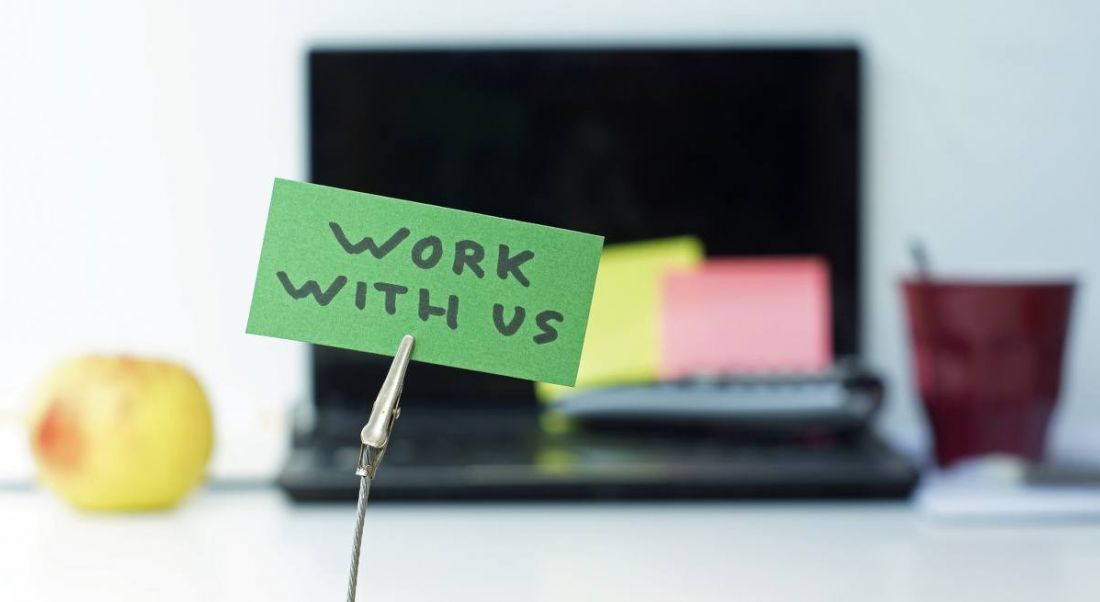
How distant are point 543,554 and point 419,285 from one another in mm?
271

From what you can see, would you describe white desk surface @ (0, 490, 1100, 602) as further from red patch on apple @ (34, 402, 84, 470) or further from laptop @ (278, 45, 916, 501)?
Result: laptop @ (278, 45, 916, 501)

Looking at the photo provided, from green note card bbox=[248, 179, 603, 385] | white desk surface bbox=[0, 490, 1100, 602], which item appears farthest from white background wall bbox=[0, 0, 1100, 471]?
green note card bbox=[248, 179, 603, 385]

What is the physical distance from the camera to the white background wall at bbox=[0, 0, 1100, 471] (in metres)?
1.06

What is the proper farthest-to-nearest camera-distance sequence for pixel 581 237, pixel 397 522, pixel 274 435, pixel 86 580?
pixel 274 435
pixel 397 522
pixel 86 580
pixel 581 237

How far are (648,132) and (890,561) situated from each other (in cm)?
52

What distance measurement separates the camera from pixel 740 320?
3.38 ft

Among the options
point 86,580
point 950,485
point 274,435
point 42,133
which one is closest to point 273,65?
point 42,133

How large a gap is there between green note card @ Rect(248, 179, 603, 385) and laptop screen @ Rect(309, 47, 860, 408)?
606 millimetres

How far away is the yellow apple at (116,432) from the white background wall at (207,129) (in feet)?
1.03

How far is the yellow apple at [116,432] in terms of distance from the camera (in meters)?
0.74

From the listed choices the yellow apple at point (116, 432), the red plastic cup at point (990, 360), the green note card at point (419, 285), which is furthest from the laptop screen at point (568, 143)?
the green note card at point (419, 285)

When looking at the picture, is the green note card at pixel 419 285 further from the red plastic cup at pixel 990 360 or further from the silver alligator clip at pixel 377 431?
the red plastic cup at pixel 990 360

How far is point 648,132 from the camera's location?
3.43 ft

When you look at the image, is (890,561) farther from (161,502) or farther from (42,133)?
(42,133)
